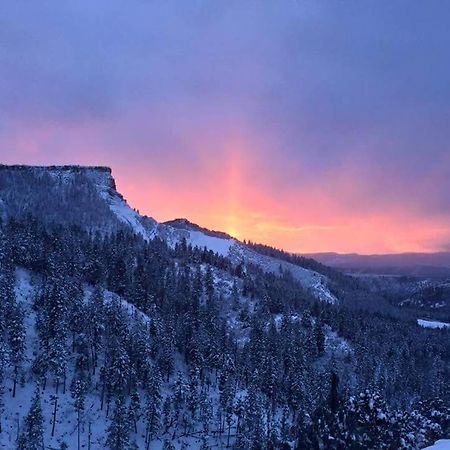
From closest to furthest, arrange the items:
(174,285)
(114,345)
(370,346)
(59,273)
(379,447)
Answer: (379,447)
(114,345)
(59,273)
(370,346)
(174,285)

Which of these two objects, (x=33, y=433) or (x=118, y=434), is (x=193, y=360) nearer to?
(x=118, y=434)

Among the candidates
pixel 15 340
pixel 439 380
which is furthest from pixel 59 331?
pixel 439 380

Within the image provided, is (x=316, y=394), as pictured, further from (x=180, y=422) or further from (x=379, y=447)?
(x=379, y=447)

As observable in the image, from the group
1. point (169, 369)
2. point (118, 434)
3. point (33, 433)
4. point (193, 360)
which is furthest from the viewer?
point (193, 360)

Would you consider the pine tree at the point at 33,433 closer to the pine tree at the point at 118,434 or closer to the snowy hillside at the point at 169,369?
the snowy hillside at the point at 169,369

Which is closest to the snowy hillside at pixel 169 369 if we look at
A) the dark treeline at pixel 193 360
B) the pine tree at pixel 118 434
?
the pine tree at pixel 118 434

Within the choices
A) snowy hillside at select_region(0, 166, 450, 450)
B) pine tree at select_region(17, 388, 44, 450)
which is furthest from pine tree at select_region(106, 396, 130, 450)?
pine tree at select_region(17, 388, 44, 450)

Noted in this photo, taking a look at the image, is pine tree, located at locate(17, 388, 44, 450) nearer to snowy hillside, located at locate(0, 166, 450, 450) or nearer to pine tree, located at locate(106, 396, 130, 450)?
snowy hillside, located at locate(0, 166, 450, 450)

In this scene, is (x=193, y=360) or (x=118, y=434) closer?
(x=118, y=434)

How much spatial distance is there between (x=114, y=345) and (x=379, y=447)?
75.6 metres

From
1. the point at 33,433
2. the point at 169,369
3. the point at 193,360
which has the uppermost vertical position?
the point at 193,360

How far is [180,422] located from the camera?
327ft

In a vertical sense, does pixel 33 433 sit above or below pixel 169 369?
below

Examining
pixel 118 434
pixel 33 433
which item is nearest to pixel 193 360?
pixel 118 434
